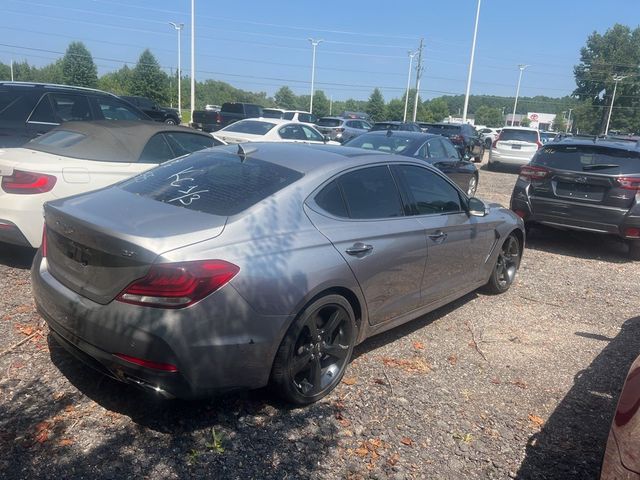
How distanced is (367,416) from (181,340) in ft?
4.35

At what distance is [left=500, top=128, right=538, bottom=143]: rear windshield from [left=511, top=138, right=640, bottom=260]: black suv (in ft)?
42.2

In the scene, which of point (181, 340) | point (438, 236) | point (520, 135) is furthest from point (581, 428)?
point (520, 135)

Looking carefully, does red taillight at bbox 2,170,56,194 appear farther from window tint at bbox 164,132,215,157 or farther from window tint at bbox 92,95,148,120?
window tint at bbox 92,95,148,120

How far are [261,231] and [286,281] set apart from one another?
316 millimetres

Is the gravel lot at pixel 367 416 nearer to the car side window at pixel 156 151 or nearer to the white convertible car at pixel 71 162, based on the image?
the white convertible car at pixel 71 162

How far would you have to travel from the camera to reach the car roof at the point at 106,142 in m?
5.42

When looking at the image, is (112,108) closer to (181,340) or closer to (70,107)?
(70,107)

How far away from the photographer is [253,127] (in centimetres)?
1433

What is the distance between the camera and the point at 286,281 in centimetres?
299

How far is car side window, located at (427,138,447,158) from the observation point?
982 cm

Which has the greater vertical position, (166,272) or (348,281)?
(166,272)

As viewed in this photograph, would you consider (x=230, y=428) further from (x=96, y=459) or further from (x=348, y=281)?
(x=348, y=281)

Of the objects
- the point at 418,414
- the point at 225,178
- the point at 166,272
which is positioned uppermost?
the point at 225,178

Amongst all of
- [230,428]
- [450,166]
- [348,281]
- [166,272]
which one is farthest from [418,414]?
[450,166]
